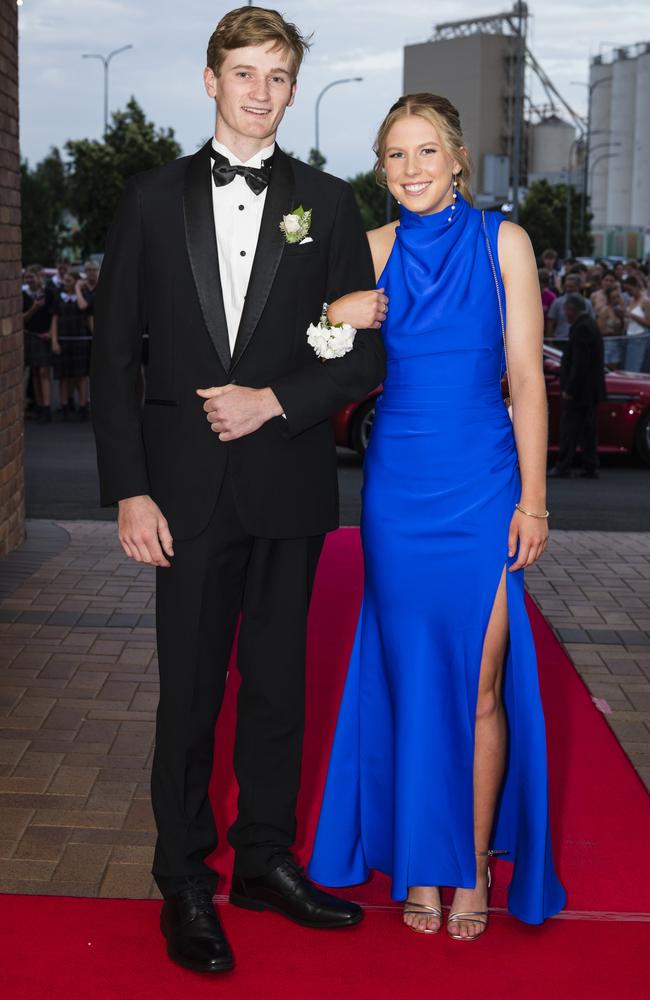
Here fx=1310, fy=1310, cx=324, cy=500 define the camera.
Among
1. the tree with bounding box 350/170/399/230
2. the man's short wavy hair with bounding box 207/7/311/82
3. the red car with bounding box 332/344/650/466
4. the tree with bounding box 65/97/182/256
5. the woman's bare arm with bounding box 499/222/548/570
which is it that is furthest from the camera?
the tree with bounding box 350/170/399/230

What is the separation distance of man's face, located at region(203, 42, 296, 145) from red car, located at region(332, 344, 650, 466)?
10139mm

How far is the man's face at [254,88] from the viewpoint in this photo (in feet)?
9.80

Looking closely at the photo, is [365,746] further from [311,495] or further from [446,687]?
[311,495]

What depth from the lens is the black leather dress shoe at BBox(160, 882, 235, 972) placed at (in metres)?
3.06

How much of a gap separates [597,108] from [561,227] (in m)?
57.4

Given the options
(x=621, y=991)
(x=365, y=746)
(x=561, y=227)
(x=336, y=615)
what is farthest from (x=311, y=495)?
(x=561, y=227)

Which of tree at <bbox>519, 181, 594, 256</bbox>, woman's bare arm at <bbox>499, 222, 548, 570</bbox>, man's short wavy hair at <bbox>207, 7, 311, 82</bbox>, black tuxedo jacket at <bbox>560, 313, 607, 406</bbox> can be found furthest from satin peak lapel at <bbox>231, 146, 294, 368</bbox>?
tree at <bbox>519, 181, 594, 256</bbox>

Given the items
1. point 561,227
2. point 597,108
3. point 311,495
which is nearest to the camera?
point 311,495

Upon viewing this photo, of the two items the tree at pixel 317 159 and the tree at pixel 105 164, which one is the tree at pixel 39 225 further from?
the tree at pixel 317 159

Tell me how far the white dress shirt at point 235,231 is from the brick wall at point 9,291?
495cm

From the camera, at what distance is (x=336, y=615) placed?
A: 21.6 ft

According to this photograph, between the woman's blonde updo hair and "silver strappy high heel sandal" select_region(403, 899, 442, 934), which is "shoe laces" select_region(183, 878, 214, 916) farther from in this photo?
the woman's blonde updo hair

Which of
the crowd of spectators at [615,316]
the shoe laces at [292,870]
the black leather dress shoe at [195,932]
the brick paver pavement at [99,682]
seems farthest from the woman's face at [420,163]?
the crowd of spectators at [615,316]

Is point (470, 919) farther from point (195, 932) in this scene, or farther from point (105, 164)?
point (105, 164)
